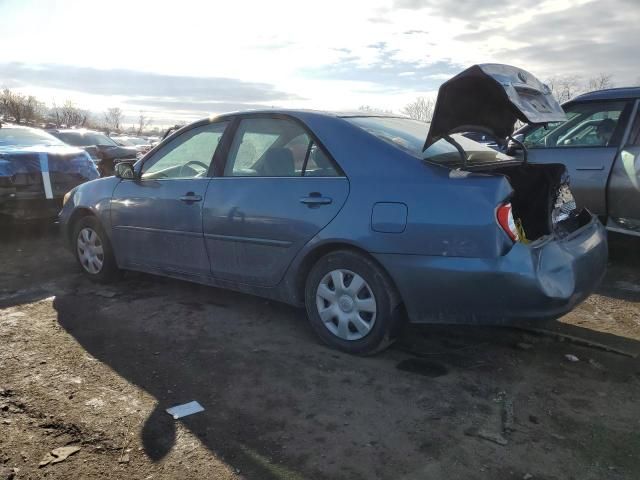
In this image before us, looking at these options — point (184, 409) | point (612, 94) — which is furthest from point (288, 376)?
point (612, 94)

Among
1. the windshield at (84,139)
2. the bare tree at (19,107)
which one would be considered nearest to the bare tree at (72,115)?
the bare tree at (19,107)

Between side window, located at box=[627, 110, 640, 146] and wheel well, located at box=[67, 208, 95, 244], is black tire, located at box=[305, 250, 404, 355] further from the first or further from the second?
side window, located at box=[627, 110, 640, 146]

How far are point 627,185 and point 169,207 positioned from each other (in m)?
4.30

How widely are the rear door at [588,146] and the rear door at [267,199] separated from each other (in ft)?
10.4

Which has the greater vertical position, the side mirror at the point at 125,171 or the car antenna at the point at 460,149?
the car antenna at the point at 460,149

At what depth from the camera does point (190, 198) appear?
4.17 m

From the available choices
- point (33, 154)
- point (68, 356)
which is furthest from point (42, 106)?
point (68, 356)

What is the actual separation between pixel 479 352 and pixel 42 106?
80.3 metres

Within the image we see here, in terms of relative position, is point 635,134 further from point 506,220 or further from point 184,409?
point 184,409

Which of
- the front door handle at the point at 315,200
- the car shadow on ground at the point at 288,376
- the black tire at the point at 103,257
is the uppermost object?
the front door handle at the point at 315,200

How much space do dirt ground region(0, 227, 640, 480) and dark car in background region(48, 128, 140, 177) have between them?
9.00 metres

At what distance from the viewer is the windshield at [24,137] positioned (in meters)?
7.70

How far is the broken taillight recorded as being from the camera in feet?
9.70

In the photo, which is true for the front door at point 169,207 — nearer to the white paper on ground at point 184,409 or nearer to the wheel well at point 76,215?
the wheel well at point 76,215
